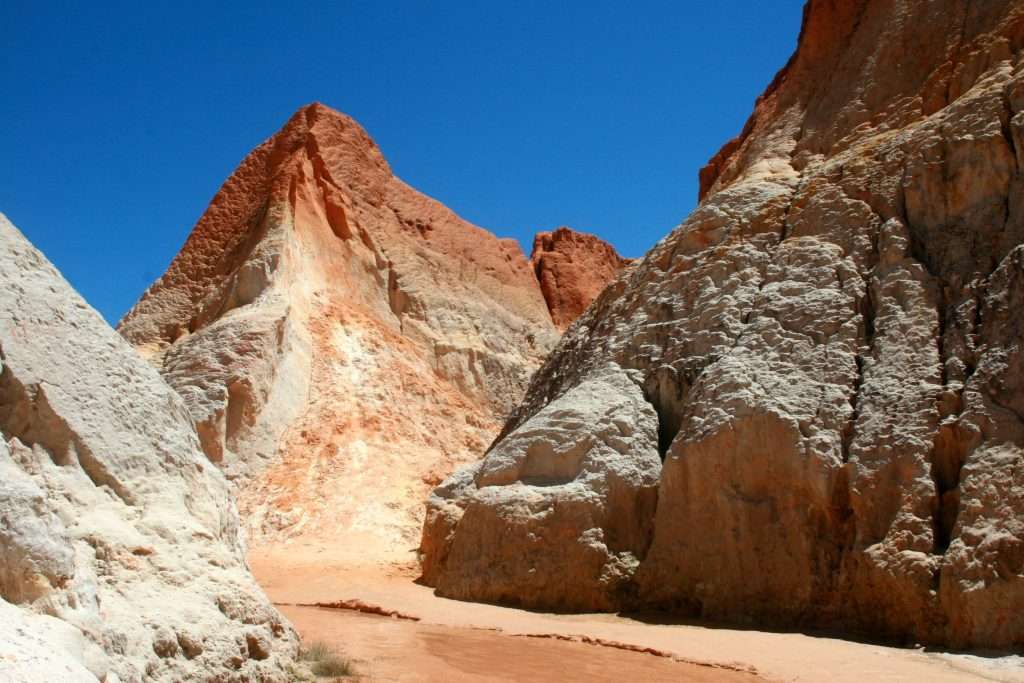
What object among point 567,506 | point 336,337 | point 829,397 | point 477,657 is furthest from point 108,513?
point 336,337

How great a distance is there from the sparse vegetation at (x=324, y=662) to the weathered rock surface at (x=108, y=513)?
0.31 m

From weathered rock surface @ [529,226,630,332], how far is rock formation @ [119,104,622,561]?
5668mm

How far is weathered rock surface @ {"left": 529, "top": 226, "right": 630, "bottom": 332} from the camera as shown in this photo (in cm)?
3959

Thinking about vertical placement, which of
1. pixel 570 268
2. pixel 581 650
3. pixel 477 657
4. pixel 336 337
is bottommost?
pixel 477 657

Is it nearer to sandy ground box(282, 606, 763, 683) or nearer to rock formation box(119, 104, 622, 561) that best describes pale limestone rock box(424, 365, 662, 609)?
sandy ground box(282, 606, 763, 683)

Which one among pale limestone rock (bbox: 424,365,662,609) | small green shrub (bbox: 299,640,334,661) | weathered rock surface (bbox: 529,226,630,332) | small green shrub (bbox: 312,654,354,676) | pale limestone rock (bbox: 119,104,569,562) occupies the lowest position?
small green shrub (bbox: 312,654,354,676)

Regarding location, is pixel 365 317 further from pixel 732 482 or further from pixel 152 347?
pixel 732 482

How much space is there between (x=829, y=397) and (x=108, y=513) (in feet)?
24.3

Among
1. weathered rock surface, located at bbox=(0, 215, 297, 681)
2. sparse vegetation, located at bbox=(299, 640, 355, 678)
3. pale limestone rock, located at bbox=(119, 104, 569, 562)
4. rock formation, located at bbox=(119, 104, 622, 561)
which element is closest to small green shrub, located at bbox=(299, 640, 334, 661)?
sparse vegetation, located at bbox=(299, 640, 355, 678)

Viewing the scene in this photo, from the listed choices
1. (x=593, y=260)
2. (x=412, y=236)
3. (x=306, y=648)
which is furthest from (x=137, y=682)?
(x=593, y=260)

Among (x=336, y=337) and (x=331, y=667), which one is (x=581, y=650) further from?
(x=336, y=337)

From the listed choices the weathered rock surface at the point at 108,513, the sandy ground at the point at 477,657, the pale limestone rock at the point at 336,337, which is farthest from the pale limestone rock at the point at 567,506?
the weathered rock surface at the point at 108,513

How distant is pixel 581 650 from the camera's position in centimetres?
852

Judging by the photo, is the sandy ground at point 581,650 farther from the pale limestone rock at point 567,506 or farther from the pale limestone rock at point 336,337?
the pale limestone rock at point 336,337
